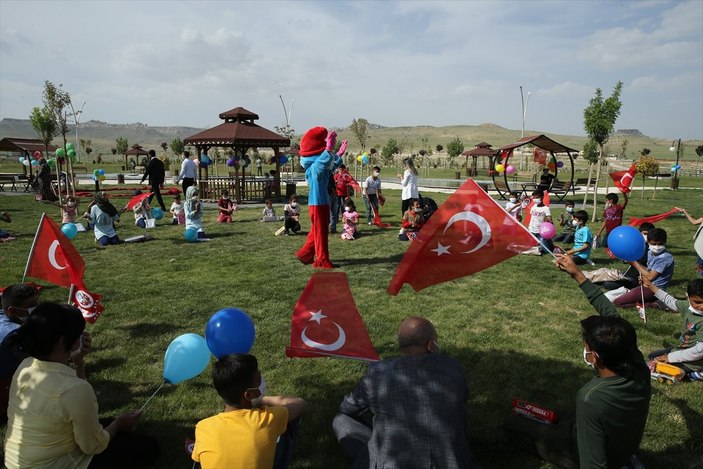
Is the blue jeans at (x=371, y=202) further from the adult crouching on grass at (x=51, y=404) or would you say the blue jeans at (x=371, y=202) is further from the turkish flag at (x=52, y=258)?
the adult crouching on grass at (x=51, y=404)

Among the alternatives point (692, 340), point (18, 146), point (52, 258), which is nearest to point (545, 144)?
point (692, 340)

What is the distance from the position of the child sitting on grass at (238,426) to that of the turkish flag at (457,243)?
1.90 meters

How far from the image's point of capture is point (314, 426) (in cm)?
389

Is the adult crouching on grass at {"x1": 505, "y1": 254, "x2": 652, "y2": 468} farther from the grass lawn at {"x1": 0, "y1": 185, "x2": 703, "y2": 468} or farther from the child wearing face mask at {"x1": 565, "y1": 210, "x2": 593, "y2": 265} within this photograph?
the child wearing face mask at {"x1": 565, "y1": 210, "x2": 593, "y2": 265}

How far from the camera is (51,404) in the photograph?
8.40ft

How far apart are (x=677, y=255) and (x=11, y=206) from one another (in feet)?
71.4

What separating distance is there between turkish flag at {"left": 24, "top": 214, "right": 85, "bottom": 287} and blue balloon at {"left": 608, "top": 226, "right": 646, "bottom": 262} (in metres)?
6.07

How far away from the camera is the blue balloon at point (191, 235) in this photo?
11.5 m

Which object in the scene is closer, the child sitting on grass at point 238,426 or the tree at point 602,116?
the child sitting on grass at point 238,426

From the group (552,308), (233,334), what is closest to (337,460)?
(233,334)

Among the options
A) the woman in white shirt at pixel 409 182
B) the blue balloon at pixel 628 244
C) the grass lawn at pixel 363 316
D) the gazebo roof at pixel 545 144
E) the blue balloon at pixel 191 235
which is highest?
the gazebo roof at pixel 545 144

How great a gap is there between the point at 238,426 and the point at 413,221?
31.0 feet

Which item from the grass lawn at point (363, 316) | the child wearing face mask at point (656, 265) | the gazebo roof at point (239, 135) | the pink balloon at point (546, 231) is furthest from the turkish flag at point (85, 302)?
the gazebo roof at point (239, 135)

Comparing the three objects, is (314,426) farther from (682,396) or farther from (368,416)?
(682,396)
